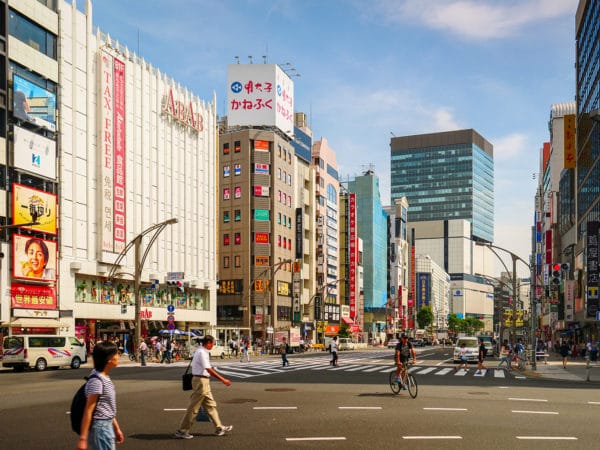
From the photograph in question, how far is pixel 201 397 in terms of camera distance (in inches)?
542

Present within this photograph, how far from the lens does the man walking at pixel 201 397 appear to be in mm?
13617

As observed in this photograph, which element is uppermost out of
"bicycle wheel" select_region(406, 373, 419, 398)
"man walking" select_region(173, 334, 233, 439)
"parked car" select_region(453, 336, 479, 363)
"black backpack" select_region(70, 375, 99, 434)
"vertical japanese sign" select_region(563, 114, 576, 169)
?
"vertical japanese sign" select_region(563, 114, 576, 169)

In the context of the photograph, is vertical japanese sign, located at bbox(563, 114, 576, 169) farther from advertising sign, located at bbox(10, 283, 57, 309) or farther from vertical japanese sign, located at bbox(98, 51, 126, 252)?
advertising sign, located at bbox(10, 283, 57, 309)

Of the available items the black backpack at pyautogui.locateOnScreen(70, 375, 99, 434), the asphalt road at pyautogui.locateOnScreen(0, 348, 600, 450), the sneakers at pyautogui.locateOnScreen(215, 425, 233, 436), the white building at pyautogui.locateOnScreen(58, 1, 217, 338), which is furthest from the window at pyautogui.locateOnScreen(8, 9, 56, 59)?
the black backpack at pyautogui.locateOnScreen(70, 375, 99, 434)

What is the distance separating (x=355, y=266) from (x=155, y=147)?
222 feet

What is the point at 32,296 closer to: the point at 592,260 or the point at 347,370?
the point at 347,370

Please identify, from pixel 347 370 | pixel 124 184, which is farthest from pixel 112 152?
pixel 347 370

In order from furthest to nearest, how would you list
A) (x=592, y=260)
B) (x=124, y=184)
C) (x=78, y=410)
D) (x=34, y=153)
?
(x=124, y=184) → (x=592, y=260) → (x=34, y=153) → (x=78, y=410)

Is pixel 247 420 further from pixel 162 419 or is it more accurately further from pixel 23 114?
pixel 23 114

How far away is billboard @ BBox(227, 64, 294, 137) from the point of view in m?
105

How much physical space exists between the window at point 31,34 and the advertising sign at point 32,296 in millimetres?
18186

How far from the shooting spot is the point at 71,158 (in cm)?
6053

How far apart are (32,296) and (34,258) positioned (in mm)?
2839

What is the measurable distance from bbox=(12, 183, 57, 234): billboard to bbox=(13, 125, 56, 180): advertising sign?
64.7 inches
